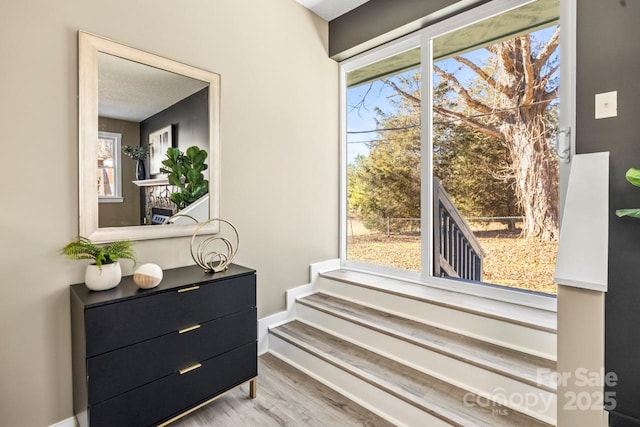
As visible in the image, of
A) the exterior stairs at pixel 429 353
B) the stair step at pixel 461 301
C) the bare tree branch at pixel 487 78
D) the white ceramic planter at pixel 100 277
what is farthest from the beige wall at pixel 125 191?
the bare tree branch at pixel 487 78

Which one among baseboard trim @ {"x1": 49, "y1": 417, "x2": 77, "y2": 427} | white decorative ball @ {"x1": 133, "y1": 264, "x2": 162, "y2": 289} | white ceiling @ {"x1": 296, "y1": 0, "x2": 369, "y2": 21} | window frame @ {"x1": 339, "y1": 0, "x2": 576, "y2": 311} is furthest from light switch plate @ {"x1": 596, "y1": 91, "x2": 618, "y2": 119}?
baseboard trim @ {"x1": 49, "y1": 417, "x2": 77, "y2": 427}

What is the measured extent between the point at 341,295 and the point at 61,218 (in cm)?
208

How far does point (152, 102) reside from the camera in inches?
77.2

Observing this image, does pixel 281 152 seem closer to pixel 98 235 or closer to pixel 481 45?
pixel 98 235

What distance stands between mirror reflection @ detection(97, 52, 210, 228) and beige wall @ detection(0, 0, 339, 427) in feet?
0.47

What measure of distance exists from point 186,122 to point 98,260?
1029 millimetres

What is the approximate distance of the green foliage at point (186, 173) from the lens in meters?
2.03

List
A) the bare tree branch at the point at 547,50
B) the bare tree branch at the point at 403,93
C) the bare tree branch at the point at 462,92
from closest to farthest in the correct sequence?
1. the bare tree branch at the point at 547,50
2. the bare tree branch at the point at 462,92
3. the bare tree branch at the point at 403,93

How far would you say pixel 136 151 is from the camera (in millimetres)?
1897

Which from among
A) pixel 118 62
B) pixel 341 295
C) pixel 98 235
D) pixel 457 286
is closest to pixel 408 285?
pixel 457 286

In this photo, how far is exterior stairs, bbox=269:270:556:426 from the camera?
5.30 feet

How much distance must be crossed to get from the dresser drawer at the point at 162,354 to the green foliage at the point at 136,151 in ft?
3.51

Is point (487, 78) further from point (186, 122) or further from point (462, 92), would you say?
point (186, 122)

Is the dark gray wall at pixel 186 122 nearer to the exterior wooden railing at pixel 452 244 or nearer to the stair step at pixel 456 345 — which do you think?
the stair step at pixel 456 345
